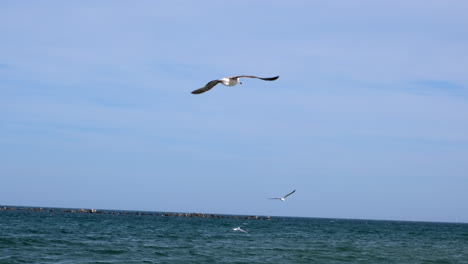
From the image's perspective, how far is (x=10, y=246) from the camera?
41.3 m

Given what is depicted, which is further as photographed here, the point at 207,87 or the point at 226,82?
the point at 226,82

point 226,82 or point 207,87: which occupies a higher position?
point 226,82

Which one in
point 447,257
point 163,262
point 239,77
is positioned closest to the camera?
point 239,77

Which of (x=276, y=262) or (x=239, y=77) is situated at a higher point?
(x=239, y=77)

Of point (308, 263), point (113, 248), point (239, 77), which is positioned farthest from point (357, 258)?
point (239, 77)

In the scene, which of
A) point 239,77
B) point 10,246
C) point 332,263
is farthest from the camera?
point 10,246

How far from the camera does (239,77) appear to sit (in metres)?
15.0

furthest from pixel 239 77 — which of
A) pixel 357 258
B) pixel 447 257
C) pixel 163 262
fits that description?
pixel 447 257

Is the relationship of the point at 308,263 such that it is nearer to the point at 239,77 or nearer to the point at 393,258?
the point at 393,258

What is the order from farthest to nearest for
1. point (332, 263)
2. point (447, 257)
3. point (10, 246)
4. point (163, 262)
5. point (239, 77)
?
point (447, 257), point (10, 246), point (332, 263), point (163, 262), point (239, 77)

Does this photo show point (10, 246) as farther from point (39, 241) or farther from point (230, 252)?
point (230, 252)

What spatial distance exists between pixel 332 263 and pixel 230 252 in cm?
801

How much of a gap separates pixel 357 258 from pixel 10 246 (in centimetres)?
2234

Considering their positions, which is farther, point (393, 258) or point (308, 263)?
point (393, 258)
